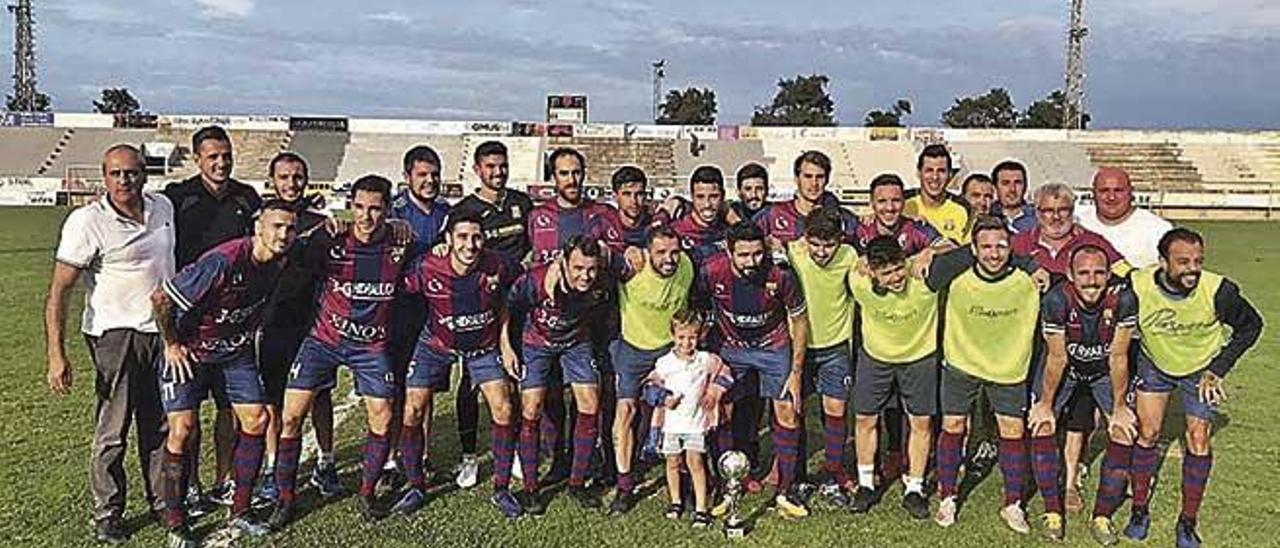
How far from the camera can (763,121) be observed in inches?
3056

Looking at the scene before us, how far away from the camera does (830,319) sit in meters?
5.75

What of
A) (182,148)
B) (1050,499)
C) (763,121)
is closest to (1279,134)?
(763,121)

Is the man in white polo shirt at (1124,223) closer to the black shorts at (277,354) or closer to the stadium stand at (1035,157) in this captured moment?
the black shorts at (277,354)

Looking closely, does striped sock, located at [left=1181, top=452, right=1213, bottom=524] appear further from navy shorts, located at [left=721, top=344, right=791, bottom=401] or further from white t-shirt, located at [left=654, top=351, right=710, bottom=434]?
white t-shirt, located at [left=654, top=351, right=710, bottom=434]

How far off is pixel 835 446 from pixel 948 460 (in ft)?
1.85

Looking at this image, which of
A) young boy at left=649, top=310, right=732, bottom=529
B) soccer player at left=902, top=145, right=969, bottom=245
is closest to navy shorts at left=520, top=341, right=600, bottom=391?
young boy at left=649, top=310, right=732, bottom=529

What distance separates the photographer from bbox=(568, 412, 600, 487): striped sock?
5.72m

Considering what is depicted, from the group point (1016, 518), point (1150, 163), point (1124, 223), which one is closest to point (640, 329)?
point (1016, 518)

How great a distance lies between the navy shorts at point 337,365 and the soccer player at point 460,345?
0.23 m

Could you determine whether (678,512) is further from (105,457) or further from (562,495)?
(105,457)

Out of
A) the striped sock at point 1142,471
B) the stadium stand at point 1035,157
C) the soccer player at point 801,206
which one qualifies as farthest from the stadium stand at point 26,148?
the striped sock at point 1142,471

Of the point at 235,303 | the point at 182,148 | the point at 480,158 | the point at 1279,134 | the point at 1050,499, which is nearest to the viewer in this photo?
the point at 235,303

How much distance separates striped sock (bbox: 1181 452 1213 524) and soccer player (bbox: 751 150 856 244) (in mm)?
1946

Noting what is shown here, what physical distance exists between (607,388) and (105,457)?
2.40 m
